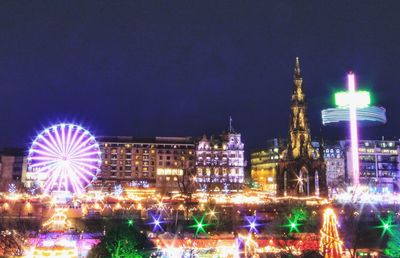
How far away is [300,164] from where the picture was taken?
89.1 m

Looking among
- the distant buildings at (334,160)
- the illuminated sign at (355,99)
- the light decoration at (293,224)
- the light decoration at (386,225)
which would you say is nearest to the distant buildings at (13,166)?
the distant buildings at (334,160)

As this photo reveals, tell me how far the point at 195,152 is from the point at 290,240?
338ft

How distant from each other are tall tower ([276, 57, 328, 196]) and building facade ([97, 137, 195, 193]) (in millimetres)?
57950

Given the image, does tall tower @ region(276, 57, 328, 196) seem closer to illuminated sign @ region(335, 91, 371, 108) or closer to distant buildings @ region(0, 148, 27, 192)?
illuminated sign @ region(335, 91, 371, 108)

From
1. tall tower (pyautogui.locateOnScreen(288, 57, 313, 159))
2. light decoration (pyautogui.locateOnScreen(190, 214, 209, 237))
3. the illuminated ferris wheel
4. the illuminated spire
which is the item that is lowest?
light decoration (pyautogui.locateOnScreen(190, 214, 209, 237))

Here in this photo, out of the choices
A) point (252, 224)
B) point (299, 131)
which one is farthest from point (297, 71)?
point (252, 224)

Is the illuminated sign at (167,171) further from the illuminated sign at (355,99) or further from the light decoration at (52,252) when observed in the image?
the light decoration at (52,252)

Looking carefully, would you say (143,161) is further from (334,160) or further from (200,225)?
(200,225)

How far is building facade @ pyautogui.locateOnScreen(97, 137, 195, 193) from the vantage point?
479ft

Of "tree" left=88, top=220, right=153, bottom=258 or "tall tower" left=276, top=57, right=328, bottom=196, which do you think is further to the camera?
"tall tower" left=276, top=57, right=328, bottom=196

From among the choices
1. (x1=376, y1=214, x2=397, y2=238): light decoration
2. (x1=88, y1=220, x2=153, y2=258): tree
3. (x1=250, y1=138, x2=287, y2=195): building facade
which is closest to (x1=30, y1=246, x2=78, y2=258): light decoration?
(x1=88, y1=220, x2=153, y2=258): tree

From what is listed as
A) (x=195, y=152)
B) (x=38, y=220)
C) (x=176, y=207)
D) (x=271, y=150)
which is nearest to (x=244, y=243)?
(x=38, y=220)

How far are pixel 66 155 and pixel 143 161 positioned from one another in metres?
88.6

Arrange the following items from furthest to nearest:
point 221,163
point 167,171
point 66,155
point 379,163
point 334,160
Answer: point 334,160
point 379,163
point 167,171
point 221,163
point 66,155
